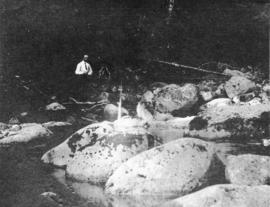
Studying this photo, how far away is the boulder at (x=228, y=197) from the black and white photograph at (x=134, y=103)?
13 mm

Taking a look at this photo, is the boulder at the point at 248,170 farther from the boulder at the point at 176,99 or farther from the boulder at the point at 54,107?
the boulder at the point at 54,107

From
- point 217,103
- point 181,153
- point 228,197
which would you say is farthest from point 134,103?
point 228,197

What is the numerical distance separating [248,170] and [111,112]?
3.50 meters

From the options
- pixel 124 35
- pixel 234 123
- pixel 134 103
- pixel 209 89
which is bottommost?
pixel 234 123

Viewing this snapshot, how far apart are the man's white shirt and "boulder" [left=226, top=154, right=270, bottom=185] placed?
4.35 m

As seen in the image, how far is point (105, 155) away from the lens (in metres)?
5.16

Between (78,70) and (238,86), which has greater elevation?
(78,70)

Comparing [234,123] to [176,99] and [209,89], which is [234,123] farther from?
[209,89]

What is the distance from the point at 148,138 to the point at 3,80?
424 centimetres

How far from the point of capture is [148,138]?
5.49m

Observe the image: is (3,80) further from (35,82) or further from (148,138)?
(148,138)

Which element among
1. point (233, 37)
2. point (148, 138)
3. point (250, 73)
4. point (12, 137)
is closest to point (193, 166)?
point (148, 138)

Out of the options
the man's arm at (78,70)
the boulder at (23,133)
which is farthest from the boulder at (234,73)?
the boulder at (23,133)

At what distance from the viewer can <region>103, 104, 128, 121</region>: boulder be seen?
7.33 metres
